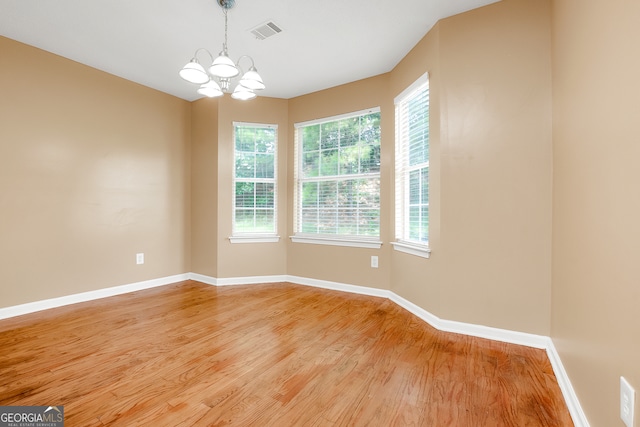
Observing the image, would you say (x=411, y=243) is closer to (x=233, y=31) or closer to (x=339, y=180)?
(x=339, y=180)

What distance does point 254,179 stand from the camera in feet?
13.5

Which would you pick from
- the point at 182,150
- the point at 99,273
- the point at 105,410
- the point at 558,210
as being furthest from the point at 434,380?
the point at 182,150

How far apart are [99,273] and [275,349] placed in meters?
2.59

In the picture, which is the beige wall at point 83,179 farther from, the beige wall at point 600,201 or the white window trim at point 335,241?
the beige wall at point 600,201

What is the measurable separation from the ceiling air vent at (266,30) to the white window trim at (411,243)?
54.1 inches

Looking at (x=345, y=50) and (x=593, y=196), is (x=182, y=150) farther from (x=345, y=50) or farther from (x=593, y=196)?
(x=593, y=196)

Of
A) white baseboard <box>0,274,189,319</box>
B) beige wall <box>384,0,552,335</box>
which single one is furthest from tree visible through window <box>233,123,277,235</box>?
beige wall <box>384,0,552,335</box>

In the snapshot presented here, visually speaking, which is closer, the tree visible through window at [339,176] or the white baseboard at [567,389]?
the white baseboard at [567,389]

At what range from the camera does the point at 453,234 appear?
8.07 feet

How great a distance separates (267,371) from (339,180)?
2.49 meters

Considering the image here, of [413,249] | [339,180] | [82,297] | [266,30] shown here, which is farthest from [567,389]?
[82,297]

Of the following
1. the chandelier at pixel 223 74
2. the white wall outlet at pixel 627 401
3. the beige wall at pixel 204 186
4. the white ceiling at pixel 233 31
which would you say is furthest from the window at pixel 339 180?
the white wall outlet at pixel 627 401

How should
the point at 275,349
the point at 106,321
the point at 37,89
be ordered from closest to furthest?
the point at 275,349 < the point at 106,321 < the point at 37,89

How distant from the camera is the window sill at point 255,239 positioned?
13.2 feet
